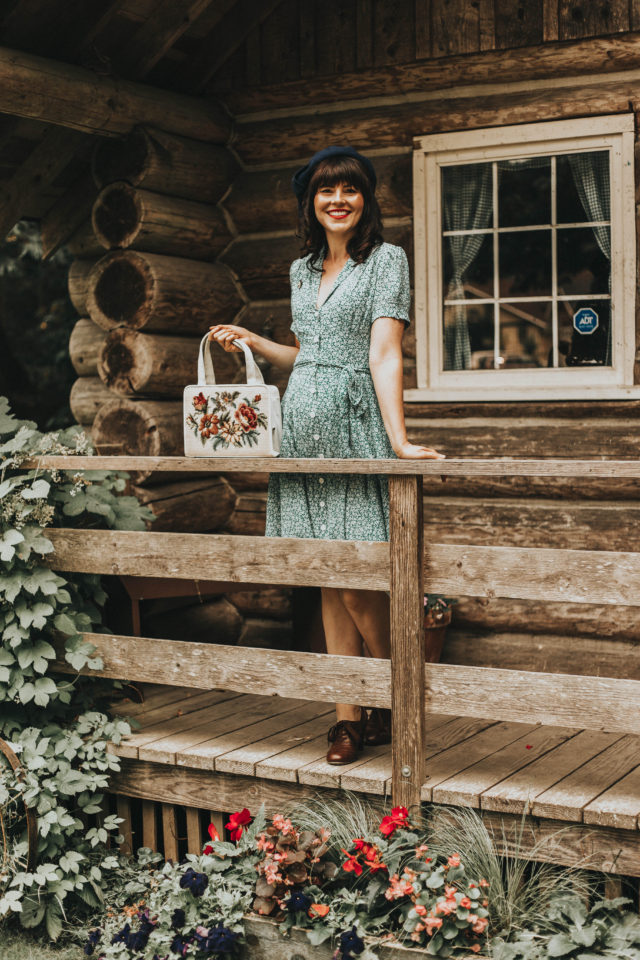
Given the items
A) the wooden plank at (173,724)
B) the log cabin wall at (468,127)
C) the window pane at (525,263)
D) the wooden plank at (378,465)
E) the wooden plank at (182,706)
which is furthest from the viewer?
the window pane at (525,263)

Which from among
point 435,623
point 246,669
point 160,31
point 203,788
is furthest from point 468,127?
point 203,788

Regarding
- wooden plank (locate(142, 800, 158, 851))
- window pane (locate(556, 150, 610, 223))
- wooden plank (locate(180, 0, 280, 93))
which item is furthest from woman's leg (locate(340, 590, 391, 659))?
wooden plank (locate(180, 0, 280, 93))

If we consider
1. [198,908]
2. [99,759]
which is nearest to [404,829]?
[198,908]

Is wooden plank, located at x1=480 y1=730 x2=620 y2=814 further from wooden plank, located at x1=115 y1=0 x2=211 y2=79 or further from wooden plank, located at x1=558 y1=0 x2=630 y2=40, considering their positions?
wooden plank, located at x1=115 y1=0 x2=211 y2=79

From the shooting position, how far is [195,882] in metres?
3.37

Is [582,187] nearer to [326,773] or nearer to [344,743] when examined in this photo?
[344,743]

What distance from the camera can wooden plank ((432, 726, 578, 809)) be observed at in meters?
3.33

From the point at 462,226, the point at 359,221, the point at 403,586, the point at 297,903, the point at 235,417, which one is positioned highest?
the point at 462,226

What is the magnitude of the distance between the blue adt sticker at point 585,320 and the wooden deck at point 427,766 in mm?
1900

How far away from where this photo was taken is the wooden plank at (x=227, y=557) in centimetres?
351

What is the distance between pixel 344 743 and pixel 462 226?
8.83 feet

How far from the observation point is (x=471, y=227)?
5238 mm

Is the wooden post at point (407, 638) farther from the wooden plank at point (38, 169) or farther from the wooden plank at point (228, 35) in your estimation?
the wooden plank at point (228, 35)

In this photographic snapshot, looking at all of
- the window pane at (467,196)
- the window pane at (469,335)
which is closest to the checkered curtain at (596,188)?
the window pane at (467,196)
